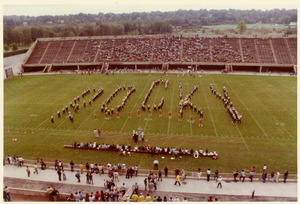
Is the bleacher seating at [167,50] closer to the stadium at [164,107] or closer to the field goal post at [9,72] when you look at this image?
the stadium at [164,107]

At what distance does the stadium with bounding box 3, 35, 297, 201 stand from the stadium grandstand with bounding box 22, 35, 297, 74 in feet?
0.81

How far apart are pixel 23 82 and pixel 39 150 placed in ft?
98.5

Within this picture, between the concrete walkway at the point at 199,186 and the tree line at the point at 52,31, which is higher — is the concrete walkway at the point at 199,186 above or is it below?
below

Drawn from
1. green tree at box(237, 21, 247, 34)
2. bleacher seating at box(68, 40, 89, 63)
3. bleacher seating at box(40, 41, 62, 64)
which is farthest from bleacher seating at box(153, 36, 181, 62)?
green tree at box(237, 21, 247, 34)

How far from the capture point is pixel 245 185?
15.7 meters

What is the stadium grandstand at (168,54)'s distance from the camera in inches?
2169

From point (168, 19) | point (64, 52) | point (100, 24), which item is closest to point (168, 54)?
point (64, 52)

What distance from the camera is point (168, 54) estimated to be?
198 ft

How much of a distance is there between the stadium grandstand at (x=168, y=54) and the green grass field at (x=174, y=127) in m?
15.1

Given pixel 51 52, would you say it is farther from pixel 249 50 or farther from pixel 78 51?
pixel 249 50

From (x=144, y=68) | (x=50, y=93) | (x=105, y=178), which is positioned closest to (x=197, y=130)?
(x=105, y=178)

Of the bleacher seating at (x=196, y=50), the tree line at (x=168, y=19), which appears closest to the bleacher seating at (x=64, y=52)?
the bleacher seating at (x=196, y=50)

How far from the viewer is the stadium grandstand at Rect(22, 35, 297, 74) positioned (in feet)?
181

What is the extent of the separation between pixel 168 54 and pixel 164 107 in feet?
107
